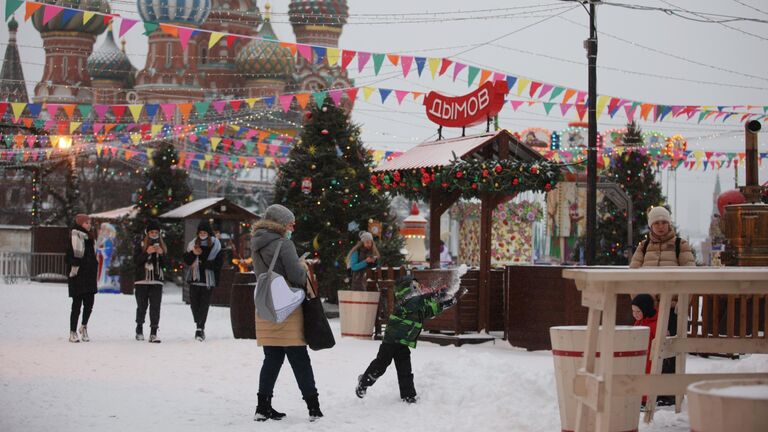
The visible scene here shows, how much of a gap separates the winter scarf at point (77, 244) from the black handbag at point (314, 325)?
669cm

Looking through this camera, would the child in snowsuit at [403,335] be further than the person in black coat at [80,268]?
No

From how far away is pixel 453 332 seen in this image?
16172 mm

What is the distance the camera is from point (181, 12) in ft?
253

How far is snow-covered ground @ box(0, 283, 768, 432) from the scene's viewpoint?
8.66m

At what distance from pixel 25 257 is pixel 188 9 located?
4409 cm

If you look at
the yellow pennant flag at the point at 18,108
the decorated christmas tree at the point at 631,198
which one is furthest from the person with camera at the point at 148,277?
the yellow pennant flag at the point at 18,108

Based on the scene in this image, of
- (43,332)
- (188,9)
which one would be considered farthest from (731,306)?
(188,9)

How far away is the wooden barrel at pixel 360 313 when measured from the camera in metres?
16.5

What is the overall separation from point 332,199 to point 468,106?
609 cm

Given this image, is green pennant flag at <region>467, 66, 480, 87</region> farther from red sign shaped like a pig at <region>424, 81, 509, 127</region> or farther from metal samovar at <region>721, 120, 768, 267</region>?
metal samovar at <region>721, 120, 768, 267</region>

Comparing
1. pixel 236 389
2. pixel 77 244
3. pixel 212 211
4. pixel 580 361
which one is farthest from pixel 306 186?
pixel 580 361

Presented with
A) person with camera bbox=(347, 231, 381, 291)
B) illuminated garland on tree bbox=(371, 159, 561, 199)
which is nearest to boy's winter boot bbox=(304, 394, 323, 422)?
illuminated garland on tree bbox=(371, 159, 561, 199)

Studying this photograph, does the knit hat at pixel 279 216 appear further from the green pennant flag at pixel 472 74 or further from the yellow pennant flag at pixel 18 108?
the yellow pennant flag at pixel 18 108

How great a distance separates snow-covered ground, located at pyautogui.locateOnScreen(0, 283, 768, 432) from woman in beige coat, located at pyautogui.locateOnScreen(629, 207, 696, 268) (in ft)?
3.38
